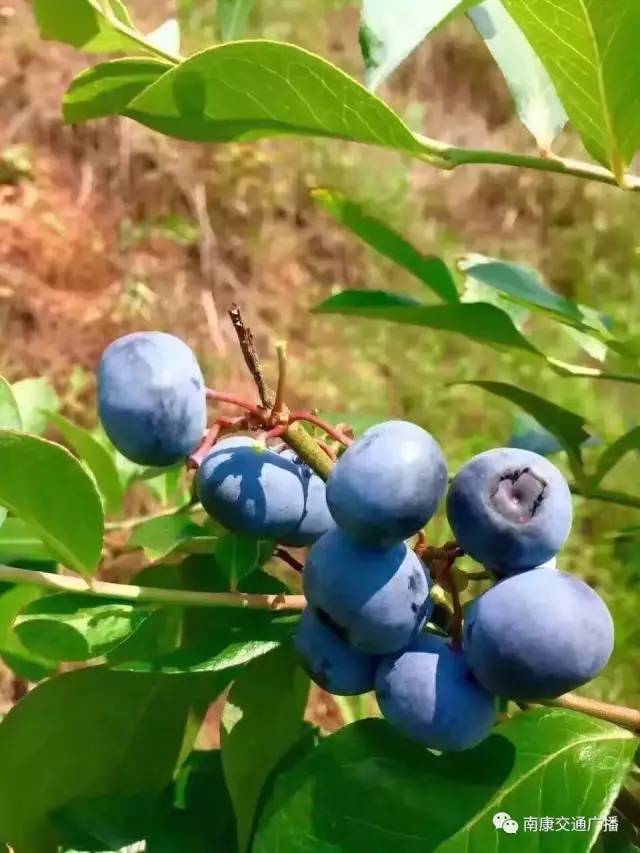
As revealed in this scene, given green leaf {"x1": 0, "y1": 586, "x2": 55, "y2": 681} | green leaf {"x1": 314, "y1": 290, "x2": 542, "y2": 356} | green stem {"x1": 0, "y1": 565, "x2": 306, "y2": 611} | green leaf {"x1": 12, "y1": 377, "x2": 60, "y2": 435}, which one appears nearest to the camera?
green stem {"x1": 0, "y1": 565, "x2": 306, "y2": 611}

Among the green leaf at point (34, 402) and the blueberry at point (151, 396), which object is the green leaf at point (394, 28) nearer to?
the blueberry at point (151, 396)

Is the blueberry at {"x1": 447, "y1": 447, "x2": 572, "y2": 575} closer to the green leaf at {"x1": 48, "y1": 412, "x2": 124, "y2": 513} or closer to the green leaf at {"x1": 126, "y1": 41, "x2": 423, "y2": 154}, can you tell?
the green leaf at {"x1": 126, "y1": 41, "x2": 423, "y2": 154}

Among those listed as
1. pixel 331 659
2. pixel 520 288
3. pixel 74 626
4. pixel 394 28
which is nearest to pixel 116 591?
pixel 74 626

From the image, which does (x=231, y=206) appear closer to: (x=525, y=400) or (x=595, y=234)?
(x=595, y=234)

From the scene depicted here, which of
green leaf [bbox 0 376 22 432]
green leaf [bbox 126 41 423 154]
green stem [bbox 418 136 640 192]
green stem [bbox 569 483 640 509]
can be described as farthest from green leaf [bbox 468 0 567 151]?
green leaf [bbox 0 376 22 432]

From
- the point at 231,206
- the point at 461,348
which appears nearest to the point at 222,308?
the point at 231,206

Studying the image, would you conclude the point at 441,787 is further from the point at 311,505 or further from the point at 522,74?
the point at 522,74
